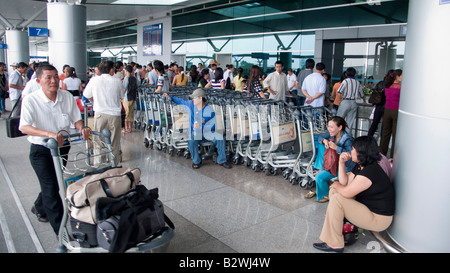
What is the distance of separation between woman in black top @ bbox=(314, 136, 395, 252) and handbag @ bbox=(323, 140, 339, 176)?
1.00 m

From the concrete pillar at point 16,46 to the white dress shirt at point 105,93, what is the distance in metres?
24.6

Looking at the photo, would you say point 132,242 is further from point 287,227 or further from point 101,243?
point 287,227

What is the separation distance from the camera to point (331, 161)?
472cm

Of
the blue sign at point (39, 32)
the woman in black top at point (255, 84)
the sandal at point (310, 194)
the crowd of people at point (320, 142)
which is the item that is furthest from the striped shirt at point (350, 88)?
the blue sign at point (39, 32)

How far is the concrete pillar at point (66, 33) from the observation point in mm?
11609

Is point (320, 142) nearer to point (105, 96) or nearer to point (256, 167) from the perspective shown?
point (256, 167)

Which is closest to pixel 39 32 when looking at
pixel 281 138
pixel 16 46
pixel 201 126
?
pixel 201 126

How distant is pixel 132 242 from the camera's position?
9.14 ft

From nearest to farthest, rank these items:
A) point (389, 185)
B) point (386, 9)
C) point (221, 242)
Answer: point (389, 185), point (221, 242), point (386, 9)

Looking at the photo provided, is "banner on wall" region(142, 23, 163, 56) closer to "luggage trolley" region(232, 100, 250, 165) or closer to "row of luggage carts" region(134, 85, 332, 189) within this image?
"row of luggage carts" region(134, 85, 332, 189)

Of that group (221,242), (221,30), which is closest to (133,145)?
(221,242)

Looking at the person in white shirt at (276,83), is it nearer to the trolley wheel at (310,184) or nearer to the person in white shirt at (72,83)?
the trolley wheel at (310,184)

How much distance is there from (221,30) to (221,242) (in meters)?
15.6

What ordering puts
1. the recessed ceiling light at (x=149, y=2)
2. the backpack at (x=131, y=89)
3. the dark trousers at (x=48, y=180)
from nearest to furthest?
1. the dark trousers at (x=48, y=180)
2. the backpack at (x=131, y=89)
3. the recessed ceiling light at (x=149, y=2)
